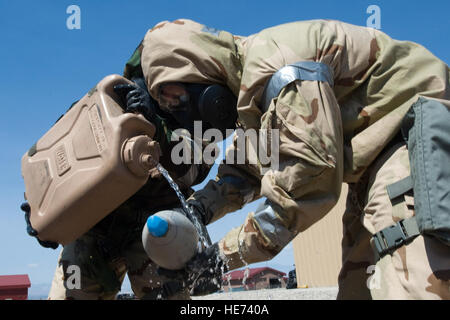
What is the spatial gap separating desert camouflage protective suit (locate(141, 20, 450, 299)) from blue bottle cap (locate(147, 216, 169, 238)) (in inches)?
9.1

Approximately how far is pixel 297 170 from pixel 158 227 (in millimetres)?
580

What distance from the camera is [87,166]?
2791mm

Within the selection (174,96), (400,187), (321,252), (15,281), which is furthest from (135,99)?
(321,252)

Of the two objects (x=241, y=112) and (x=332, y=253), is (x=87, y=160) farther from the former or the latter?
(x=332, y=253)

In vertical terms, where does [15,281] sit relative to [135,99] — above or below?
below

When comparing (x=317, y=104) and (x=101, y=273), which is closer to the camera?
(x=317, y=104)

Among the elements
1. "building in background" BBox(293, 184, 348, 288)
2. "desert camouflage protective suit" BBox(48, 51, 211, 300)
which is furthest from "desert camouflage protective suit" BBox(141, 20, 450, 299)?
"building in background" BBox(293, 184, 348, 288)

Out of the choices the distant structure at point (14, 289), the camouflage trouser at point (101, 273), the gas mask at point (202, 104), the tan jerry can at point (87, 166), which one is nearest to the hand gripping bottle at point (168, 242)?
the gas mask at point (202, 104)

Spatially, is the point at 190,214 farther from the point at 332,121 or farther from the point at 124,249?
the point at 332,121

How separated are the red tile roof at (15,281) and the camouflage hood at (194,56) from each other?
17.9 ft

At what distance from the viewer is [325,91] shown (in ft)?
5.80

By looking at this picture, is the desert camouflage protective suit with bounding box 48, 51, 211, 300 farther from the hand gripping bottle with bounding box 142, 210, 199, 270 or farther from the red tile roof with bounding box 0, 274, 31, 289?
the red tile roof with bounding box 0, 274, 31, 289

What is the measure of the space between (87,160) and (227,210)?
3.11ft

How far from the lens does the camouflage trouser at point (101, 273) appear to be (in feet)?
10.6
